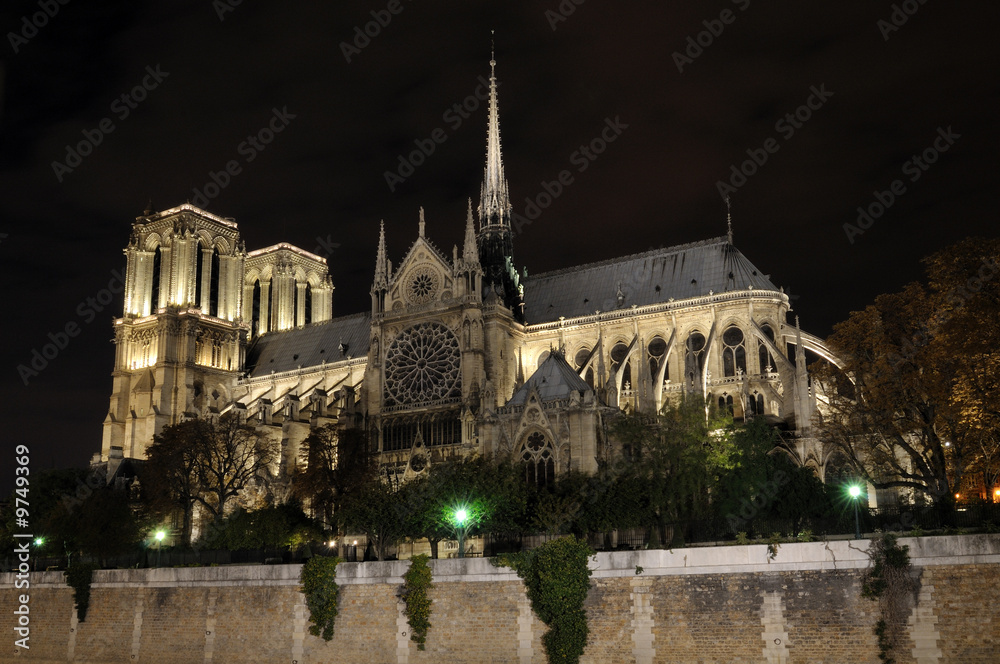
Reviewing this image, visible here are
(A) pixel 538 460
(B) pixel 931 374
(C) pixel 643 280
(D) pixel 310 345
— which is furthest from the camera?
(D) pixel 310 345

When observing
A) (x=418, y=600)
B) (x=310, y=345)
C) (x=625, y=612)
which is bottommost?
(x=625, y=612)

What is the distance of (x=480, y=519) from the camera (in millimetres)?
34531

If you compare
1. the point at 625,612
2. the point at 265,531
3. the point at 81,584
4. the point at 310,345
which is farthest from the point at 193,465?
the point at 625,612

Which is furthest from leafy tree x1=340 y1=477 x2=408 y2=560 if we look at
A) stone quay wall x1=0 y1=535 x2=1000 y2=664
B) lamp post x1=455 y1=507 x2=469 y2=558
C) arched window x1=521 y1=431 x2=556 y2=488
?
arched window x1=521 y1=431 x2=556 y2=488

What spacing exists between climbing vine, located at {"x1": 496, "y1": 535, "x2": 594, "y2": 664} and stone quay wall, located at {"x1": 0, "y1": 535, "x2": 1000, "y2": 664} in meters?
0.37

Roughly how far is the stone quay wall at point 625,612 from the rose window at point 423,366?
899 inches

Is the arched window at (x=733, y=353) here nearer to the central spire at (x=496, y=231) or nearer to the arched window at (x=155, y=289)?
the central spire at (x=496, y=231)

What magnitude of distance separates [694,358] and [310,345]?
104ft

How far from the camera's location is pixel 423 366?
5622 cm

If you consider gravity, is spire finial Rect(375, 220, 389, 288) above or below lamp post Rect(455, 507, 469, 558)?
above

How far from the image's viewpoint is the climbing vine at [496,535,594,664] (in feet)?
83.3

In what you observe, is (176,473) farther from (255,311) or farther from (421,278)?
(255,311)

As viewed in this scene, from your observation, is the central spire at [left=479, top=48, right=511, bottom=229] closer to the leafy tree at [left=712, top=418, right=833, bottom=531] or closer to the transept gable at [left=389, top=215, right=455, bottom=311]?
the transept gable at [left=389, top=215, right=455, bottom=311]

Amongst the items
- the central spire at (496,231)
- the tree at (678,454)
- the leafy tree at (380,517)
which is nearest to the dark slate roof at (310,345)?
the central spire at (496,231)
